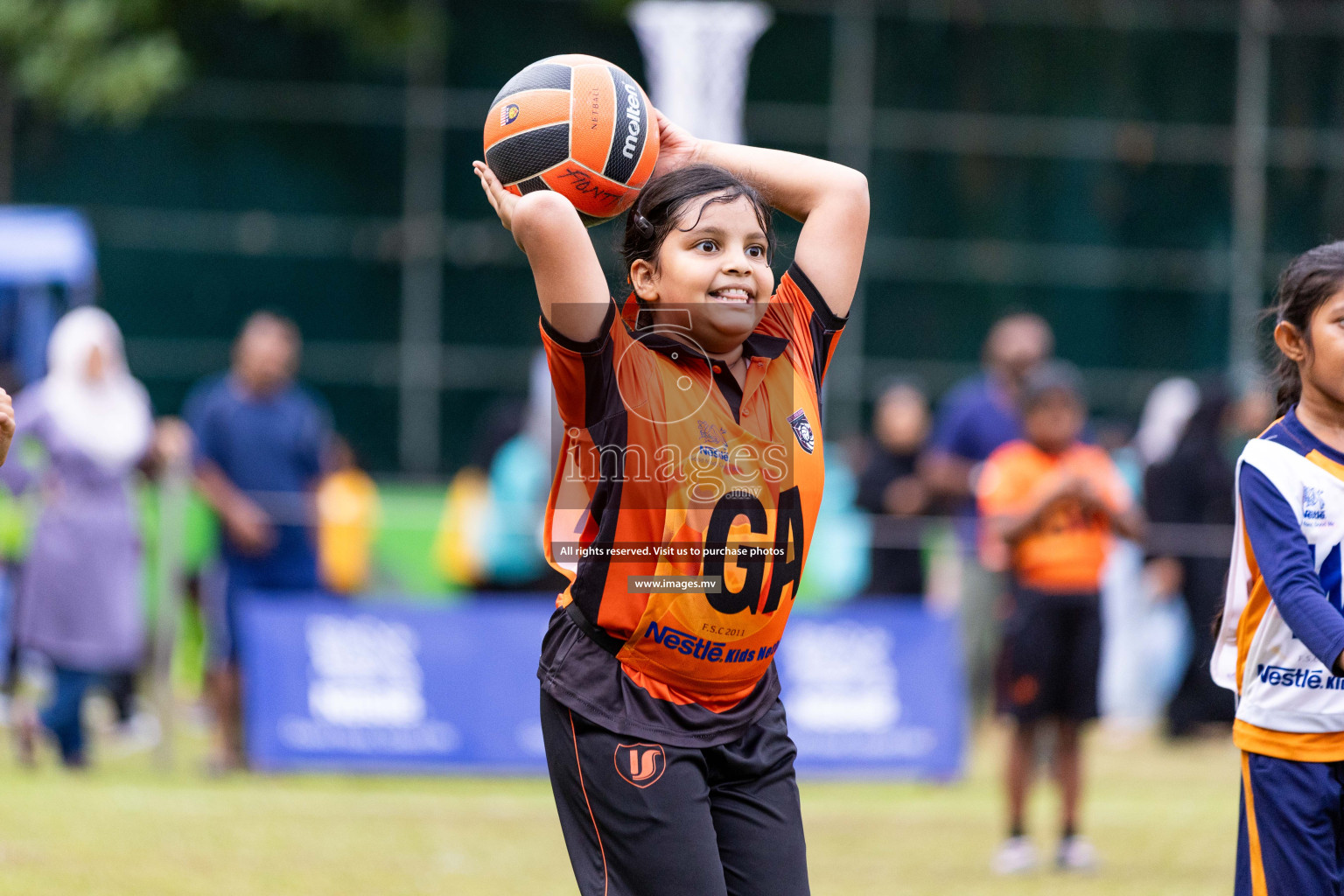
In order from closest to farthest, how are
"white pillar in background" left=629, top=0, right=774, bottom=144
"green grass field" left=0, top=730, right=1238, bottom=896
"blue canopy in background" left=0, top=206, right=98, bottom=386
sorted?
"green grass field" left=0, top=730, right=1238, bottom=896 < "white pillar in background" left=629, top=0, right=774, bottom=144 < "blue canopy in background" left=0, top=206, right=98, bottom=386

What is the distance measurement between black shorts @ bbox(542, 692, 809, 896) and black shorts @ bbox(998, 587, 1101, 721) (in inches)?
173

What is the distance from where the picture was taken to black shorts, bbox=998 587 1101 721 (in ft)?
25.0

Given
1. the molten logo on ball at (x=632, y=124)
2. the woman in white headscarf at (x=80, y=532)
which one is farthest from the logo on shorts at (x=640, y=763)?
the woman in white headscarf at (x=80, y=532)

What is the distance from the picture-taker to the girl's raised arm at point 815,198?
3676 millimetres

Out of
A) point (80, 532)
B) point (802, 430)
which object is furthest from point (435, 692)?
point (802, 430)

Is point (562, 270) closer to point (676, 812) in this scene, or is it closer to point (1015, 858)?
point (676, 812)

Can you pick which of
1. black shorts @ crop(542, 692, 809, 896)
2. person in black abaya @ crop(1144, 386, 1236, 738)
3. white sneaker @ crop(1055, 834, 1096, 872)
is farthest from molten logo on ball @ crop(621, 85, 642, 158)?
person in black abaya @ crop(1144, 386, 1236, 738)

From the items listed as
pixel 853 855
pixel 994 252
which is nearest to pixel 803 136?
pixel 994 252

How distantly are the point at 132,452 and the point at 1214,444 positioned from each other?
691 centimetres

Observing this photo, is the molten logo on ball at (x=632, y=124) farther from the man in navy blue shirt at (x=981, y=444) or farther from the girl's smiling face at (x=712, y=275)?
the man in navy blue shirt at (x=981, y=444)

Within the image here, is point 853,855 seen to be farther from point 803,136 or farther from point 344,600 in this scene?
point 803,136

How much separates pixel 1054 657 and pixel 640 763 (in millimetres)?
4790

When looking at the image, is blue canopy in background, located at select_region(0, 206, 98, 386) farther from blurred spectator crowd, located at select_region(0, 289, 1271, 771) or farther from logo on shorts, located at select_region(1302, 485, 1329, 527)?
logo on shorts, located at select_region(1302, 485, 1329, 527)

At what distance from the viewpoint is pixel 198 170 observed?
20188 millimetres
